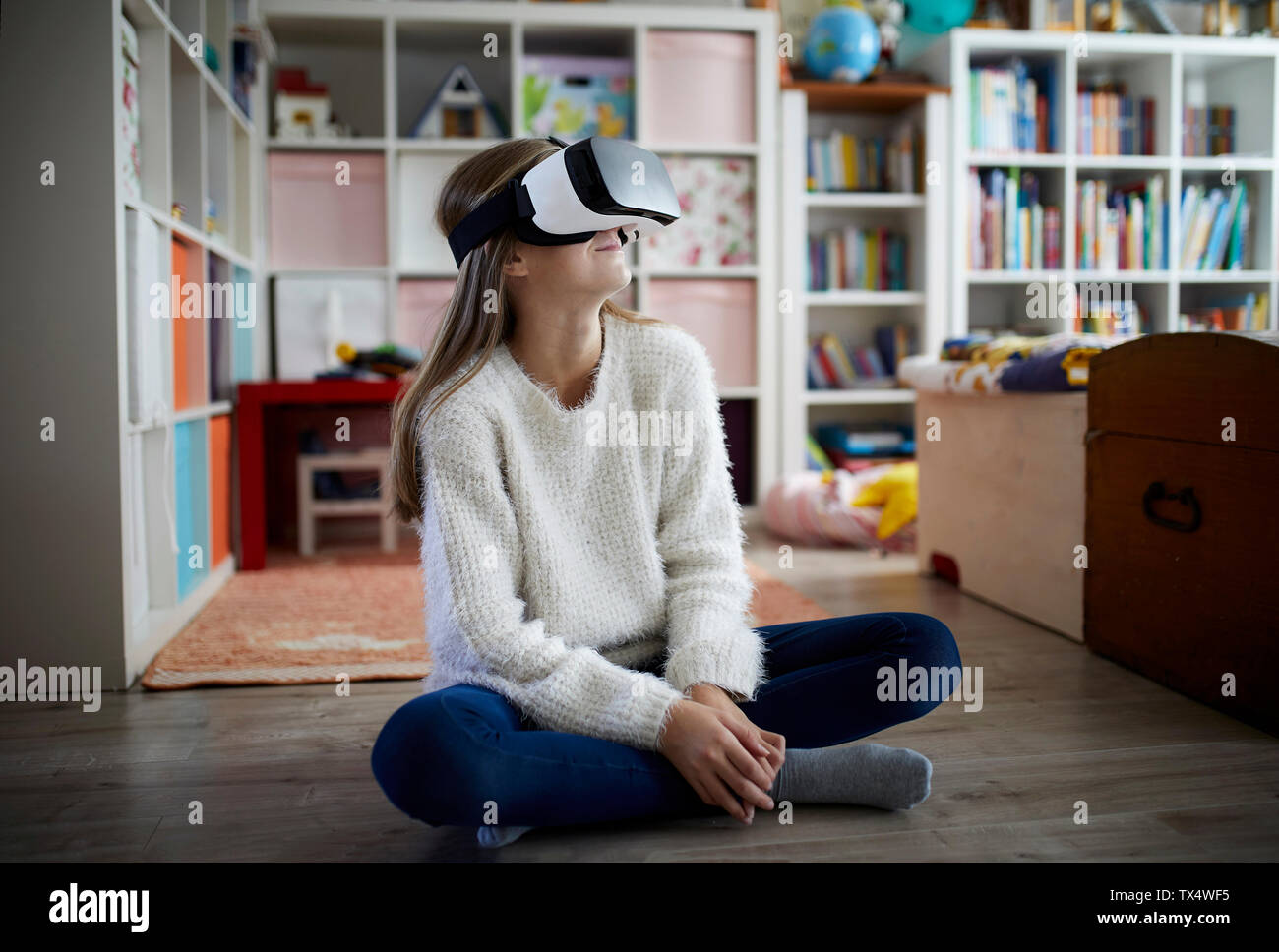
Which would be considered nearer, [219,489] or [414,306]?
[219,489]

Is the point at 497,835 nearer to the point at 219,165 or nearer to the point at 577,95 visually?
the point at 219,165

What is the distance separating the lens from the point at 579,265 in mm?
1224

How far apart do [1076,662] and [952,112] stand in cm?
235

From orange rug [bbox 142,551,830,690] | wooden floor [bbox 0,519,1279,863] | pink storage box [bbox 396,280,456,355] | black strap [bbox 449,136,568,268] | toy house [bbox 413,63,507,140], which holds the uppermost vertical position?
toy house [bbox 413,63,507,140]

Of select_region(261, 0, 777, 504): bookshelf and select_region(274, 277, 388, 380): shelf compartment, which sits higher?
select_region(261, 0, 777, 504): bookshelf

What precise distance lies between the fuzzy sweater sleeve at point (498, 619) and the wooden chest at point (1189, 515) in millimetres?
932

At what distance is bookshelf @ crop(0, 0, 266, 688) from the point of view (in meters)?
1.72

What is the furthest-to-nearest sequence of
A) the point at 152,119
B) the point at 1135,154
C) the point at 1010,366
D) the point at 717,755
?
the point at 1135,154, the point at 1010,366, the point at 152,119, the point at 717,755

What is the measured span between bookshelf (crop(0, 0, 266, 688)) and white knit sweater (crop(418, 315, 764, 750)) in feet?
2.67

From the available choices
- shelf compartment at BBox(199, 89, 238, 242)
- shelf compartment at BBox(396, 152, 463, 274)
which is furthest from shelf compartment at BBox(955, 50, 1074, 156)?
shelf compartment at BBox(199, 89, 238, 242)

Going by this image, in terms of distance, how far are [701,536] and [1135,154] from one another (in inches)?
129

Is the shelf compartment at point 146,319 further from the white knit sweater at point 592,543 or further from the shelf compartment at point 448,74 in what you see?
the shelf compartment at point 448,74

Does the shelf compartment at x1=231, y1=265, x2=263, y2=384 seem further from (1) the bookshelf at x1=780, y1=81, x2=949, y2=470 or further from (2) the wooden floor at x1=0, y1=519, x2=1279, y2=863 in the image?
(1) the bookshelf at x1=780, y1=81, x2=949, y2=470

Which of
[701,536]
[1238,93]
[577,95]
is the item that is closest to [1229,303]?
[1238,93]
